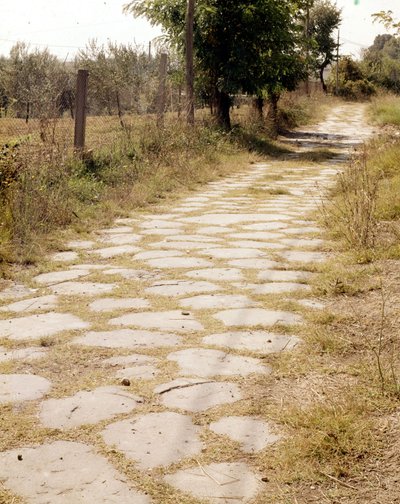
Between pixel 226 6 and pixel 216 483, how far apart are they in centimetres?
1406

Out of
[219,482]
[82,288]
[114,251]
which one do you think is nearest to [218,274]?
[82,288]

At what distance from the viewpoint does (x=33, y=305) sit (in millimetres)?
4137

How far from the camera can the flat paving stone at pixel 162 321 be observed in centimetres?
367

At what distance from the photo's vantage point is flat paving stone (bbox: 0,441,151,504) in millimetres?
2088

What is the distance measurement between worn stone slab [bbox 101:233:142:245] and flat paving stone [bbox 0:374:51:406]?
2.91 m

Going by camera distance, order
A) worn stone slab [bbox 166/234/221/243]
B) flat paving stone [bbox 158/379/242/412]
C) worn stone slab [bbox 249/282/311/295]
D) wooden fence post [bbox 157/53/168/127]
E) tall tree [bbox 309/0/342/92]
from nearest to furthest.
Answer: flat paving stone [bbox 158/379/242/412]
worn stone slab [bbox 249/282/311/295]
worn stone slab [bbox 166/234/221/243]
wooden fence post [bbox 157/53/168/127]
tall tree [bbox 309/0/342/92]

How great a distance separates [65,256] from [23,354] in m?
2.19

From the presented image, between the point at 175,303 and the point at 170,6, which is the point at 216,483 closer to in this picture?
the point at 175,303

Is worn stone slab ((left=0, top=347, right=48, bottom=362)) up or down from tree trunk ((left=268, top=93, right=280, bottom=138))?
down

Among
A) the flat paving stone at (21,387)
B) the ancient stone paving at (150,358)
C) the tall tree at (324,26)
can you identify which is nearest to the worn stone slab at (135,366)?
the ancient stone paving at (150,358)

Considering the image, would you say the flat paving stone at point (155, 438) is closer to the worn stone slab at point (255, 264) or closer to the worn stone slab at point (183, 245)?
the worn stone slab at point (255, 264)

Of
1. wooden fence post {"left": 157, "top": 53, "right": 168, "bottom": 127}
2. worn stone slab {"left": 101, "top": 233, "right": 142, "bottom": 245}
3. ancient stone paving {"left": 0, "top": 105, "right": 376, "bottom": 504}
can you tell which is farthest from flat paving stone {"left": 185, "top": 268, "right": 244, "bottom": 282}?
wooden fence post {"left": 157, "top": 53, "right": 168, "bottom": 127}

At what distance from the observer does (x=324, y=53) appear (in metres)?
47.3

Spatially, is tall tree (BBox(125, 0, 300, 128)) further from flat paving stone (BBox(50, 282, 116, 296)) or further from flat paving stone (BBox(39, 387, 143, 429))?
flat paving stone (BBox(39, 387, 143, 429))
